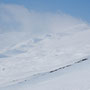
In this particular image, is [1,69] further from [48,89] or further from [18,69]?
[48,89]

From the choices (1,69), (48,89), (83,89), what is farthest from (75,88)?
(1,69)

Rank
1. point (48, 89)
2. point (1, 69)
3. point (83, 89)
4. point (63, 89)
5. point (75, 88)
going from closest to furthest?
1. point (83, 89)
2. point (75, 88)
3. point (63, 89)
4. point (48, 89)
5. point (1, 69)

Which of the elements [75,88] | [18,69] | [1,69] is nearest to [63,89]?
[75,88]

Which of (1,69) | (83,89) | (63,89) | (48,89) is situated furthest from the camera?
(1,69)

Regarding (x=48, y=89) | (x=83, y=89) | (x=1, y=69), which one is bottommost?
(x=83, y=89)

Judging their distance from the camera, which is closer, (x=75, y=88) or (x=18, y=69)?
(x=75, y=88)

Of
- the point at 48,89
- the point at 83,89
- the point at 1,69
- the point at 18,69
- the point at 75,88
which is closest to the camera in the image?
the point at 83,89

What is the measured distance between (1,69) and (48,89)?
221 feet

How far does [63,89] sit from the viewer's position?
11.9 metres

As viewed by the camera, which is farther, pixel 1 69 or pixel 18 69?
pixel 1 69

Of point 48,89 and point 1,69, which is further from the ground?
point 1,69

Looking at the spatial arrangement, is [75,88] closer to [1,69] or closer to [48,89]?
[48,89]

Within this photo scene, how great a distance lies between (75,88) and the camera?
10.9m

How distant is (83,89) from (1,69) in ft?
237
